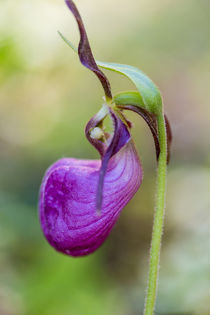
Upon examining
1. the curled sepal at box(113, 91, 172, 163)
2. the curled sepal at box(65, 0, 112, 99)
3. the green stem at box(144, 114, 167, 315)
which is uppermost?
the curled sepal at box(65, 0, 112, 99)

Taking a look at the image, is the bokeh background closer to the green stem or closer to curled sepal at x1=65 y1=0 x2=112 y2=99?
the green stem

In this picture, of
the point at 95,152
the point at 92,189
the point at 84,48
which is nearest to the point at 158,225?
the point at 92,189

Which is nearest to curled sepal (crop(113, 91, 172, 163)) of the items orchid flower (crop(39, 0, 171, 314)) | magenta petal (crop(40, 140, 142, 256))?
orchid flower (crop(39, 0, 171, 314))

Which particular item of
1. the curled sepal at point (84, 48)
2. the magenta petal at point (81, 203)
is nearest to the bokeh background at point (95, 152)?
the magenta petal at point (81, 203)

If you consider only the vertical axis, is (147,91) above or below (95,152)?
below

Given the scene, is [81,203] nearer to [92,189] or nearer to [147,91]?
[92,189]

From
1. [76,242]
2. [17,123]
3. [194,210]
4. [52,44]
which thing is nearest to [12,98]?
[17,123]
